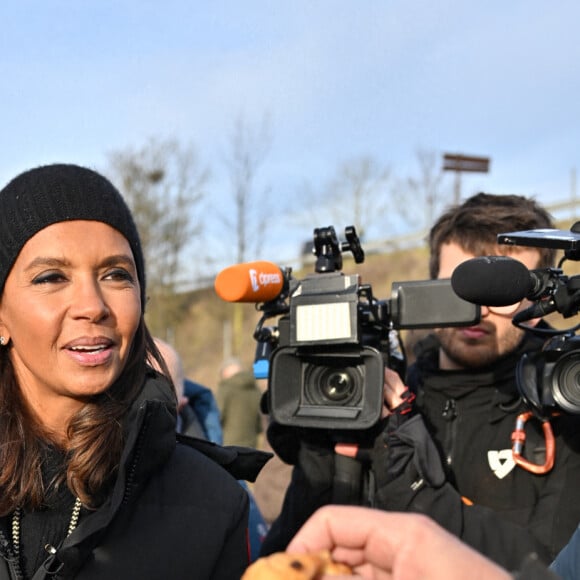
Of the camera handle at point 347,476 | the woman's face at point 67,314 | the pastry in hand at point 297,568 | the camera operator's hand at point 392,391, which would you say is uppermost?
the woman's face at point 67,314

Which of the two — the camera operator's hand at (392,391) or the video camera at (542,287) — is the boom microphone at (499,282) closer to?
the video camera at (542,287)

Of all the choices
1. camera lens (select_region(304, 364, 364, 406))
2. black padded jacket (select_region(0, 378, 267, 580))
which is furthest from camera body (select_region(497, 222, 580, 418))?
black padded jacket (select_region(0, 378, 267, 580))

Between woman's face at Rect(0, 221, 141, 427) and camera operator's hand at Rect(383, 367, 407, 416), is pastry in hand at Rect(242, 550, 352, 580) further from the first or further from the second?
camera operator's hand at Rect(383, 367, 407, 416)

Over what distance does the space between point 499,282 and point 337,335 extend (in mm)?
565

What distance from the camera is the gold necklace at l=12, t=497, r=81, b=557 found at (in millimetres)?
1583

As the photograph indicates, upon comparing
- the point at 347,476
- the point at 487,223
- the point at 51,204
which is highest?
the point at 51,204

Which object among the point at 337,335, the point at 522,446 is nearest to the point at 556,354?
the point at 522,446

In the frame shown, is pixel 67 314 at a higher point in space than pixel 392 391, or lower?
higher

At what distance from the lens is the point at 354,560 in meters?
0.90

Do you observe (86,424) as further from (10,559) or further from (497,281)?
(497,281)

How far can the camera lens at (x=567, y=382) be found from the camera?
199 cm

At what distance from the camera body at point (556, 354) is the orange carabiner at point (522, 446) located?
92 millimetres

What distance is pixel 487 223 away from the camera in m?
2.64

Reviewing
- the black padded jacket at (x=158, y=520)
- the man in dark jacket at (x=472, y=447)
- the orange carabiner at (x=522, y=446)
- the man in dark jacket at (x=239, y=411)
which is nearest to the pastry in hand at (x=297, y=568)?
the black padded jacket at (x=158, y=520)
